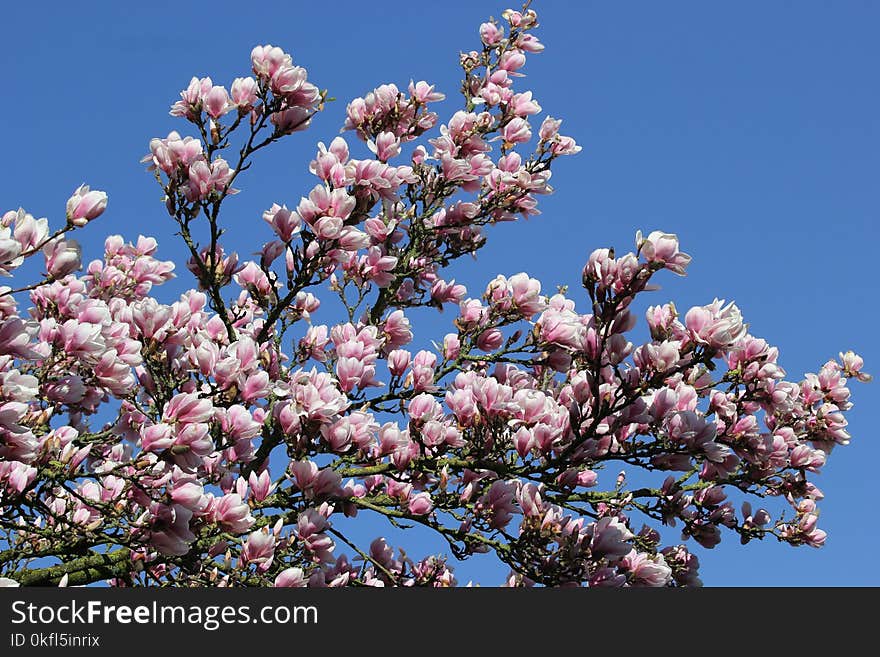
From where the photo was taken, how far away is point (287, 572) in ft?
15.2

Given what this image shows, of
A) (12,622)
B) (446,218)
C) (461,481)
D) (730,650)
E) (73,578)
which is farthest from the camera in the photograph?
(446,218)

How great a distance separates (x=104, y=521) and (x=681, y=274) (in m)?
3.07

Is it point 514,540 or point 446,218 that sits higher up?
point 446,218

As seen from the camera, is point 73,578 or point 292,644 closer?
point 292,644

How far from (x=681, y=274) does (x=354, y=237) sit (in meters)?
1.80

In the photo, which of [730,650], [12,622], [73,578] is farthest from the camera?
[73,578]

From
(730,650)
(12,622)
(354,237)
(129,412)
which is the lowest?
(730,650)

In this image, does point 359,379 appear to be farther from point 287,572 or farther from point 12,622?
point 12,622

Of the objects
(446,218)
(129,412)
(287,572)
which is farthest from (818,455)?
(129,412)

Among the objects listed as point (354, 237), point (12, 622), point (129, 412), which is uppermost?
→ point (354, 237)

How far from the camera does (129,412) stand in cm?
517

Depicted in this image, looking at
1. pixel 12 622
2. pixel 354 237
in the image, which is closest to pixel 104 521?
pixel 12 622

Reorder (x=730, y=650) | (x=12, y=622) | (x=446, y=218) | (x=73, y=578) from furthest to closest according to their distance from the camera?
(x=446, y=218)
(x=73, y=578)
(x=730, y=650)
(x=12, y=622)

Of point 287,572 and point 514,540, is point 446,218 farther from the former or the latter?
point 287,572
